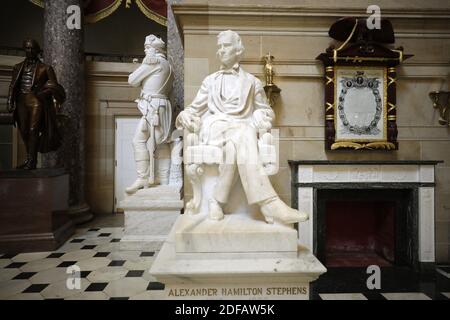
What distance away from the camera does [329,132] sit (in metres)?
3.70

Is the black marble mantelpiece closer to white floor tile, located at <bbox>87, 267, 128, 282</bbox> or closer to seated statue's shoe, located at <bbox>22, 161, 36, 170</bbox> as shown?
white floor tile, located at <bbox>87, 267, 128, 282</bbox>

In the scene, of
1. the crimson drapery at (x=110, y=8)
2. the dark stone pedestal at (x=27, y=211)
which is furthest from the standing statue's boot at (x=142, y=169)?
the crimson drapery at (x=110, y=8)

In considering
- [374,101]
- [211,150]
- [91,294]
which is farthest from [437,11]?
[91,294]

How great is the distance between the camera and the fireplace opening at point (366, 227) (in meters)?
3.59

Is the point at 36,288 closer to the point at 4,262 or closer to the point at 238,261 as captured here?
the point at 4,262

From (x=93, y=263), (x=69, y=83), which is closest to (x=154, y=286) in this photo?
(x=93, y=263)

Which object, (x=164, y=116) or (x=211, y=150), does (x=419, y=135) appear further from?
(x=164, y=116)

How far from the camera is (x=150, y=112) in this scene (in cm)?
416

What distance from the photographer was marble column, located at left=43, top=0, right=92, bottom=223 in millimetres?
5289

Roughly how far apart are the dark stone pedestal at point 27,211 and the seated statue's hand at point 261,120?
3.13 m

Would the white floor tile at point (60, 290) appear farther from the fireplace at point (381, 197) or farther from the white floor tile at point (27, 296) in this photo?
the fireplace at point (381, 197)

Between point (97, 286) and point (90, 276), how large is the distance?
0.29 metres
